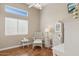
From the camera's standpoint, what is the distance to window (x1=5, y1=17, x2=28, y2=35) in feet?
6.61

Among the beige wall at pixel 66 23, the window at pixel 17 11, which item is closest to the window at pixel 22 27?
the window at pixel 17 11

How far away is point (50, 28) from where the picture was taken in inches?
83.1

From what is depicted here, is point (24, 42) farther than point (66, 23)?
Yes

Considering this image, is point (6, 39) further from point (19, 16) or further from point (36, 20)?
point (36, 20)

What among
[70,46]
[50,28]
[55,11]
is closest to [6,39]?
[50,28]

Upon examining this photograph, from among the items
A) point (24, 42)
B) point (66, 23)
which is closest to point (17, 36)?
point (24, 42)

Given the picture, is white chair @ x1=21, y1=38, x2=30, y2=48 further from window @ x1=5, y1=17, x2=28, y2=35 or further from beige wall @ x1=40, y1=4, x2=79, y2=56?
beige wall @ x1=40, y1=4, x2=79, y2=56

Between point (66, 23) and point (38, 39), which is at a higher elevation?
point (66, 23)

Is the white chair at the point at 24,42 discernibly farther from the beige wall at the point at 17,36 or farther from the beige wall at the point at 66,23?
the beige wall at the point at 66,23

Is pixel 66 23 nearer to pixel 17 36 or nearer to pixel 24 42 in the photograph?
pixel 24 42

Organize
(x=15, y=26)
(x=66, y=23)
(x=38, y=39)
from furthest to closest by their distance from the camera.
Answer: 1. (x=38, y=39)
2. (x=15, y=26)
3. (x=66, y=23)

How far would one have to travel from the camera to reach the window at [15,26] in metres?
2.02

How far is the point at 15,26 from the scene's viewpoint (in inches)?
79.4

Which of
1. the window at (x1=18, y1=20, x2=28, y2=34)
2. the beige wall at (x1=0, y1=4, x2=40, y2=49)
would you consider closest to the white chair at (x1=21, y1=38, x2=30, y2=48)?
the beige wall at (x1=0, y1=4, x2=40, y2=49)
